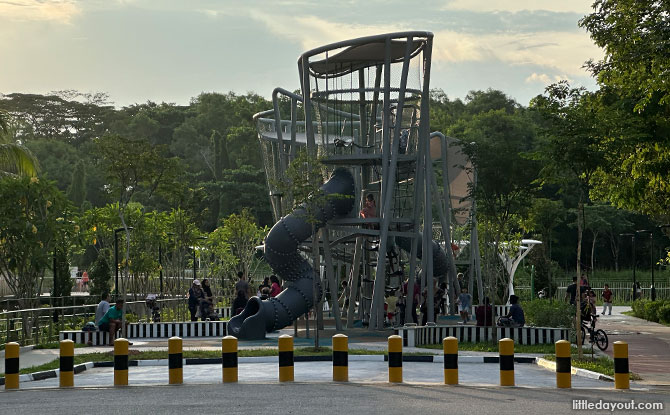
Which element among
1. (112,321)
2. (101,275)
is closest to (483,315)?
(112,321)

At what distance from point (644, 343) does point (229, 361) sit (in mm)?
15248

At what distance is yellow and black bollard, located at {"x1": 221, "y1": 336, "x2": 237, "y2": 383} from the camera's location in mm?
16375

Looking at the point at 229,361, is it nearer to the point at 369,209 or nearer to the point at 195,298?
the point at 369,209

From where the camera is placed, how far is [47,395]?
15633 millimetres

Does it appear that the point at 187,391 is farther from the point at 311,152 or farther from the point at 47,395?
the point at 311,152

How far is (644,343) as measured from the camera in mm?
28328

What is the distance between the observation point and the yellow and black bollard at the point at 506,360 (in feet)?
52.5

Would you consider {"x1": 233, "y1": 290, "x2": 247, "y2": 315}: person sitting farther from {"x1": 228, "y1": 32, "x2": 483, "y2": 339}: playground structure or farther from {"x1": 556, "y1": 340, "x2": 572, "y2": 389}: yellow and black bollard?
{"x1": 556, "y1": 340, "x2": 572, "y2": 389}: yellow and black bollard

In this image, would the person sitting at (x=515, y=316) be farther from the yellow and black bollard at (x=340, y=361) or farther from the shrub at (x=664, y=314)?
the shrub at (x=664, y=314)

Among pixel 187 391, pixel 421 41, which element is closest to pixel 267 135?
pixel 421 41

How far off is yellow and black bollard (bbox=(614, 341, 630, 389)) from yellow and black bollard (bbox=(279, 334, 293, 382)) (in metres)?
4.88

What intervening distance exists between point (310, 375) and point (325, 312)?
24000mm

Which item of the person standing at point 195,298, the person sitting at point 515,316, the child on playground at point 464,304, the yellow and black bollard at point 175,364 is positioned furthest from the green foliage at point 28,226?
the yellow and black bollard at point 175,364

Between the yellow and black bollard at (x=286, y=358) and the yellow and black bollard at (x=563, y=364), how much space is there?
4.05m
